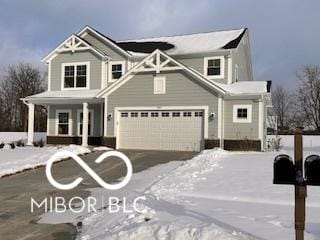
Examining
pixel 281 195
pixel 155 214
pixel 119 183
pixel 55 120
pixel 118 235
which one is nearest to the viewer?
pixel 118 235

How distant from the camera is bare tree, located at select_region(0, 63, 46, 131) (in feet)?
178

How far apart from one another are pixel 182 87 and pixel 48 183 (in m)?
10.6

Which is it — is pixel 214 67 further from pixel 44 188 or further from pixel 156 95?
pixel 44 188

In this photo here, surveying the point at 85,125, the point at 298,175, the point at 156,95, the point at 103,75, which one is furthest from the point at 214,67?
the point at 298,175

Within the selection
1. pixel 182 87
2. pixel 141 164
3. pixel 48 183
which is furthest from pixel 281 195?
pixel 182 87

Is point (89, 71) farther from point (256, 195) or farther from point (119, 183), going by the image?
point (256, 195)

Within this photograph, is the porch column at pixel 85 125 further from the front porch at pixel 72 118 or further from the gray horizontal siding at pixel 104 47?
the gray horizontal siding at pixel 104 47

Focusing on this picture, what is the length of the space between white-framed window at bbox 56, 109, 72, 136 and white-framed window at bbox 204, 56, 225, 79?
870 centimetres

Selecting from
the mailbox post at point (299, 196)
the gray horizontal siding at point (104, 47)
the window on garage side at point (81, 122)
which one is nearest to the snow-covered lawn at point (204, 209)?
the mailbox post at point (299, 196)

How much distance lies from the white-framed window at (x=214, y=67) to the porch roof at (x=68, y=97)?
6.11 meters

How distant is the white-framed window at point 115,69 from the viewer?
26.4 meters

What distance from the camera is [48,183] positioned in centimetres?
1367

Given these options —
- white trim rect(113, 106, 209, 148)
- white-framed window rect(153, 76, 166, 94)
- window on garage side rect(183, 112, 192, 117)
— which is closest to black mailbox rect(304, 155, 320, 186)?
white trim rect(113, 106, 209, 148)

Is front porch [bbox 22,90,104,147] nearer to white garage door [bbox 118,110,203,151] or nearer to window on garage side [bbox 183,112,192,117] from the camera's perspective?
white garage door [bbox 118,110,203,151]
